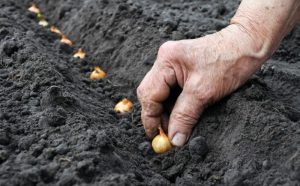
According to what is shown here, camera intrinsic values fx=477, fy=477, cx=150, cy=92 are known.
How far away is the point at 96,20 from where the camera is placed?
4.24 metres

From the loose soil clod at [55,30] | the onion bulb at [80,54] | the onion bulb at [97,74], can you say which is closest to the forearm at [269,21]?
the onion bulb at [97,74]

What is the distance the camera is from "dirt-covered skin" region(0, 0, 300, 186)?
2.13 meters

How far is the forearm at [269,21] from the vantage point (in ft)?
8.02

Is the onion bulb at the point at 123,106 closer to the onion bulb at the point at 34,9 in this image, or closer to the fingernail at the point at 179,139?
the fingernail at the point at 179,139

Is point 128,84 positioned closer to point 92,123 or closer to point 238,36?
point 92,123

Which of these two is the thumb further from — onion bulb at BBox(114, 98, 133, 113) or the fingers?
onion bulb at BBox(114, 98, 133, 113)

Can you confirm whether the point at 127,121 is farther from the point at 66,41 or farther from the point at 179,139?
the point at 66,41

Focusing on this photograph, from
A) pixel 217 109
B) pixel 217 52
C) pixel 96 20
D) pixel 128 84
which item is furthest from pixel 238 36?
pixel 96 20

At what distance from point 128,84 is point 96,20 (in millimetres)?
1014

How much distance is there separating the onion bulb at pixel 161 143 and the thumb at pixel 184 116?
0.17 ft

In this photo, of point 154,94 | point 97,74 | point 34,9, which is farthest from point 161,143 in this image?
point 34,9

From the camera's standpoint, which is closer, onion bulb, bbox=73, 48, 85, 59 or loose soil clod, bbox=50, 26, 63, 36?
onion bulb, bbox=73, 48, 85, 59

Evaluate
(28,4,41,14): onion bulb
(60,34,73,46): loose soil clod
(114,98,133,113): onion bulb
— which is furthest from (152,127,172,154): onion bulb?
(28,4,41,14): onion bulb

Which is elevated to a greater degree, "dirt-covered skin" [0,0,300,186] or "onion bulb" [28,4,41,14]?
"dirt-covered skin" [0,0,300,186]
